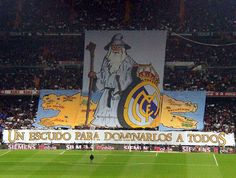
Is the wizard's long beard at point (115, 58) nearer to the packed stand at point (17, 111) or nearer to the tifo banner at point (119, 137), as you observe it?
the packed stand at point (17, 111)

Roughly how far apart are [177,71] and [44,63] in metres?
15.1

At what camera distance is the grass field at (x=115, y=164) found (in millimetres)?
36719

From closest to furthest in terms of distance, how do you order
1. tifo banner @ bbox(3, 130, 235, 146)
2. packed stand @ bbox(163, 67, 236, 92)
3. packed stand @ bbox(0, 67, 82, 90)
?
tifo banner @ bbox(3, 130, 235, 146) < packed stand @ bbox(163, 67, 236, 92) < packed stand @ bbox(0, 67, 82, 90)

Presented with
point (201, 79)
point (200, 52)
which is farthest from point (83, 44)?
point (201, 79)

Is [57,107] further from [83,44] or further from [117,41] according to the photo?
[117,41]

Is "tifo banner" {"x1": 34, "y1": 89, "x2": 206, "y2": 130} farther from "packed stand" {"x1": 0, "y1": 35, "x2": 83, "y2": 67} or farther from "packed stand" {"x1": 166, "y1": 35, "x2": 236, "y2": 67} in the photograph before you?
"packed stand" {"x1": 0, "y1": 35, "x2": 83, "y2": 67}

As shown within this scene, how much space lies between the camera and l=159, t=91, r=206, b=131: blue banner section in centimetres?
5494

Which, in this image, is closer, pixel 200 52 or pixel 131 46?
pixel 131 46

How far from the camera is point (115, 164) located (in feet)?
136

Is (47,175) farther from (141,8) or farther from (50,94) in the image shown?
(141,8)

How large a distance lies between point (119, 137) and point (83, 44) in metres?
17.0

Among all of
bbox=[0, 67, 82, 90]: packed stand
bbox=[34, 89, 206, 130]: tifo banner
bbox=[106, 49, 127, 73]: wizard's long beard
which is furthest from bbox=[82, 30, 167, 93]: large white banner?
bbox=[0, 67, 82, 90]: packed stand

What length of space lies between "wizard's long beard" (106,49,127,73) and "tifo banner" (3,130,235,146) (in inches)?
436

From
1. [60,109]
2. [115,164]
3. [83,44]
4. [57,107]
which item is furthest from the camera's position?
[83,44]
